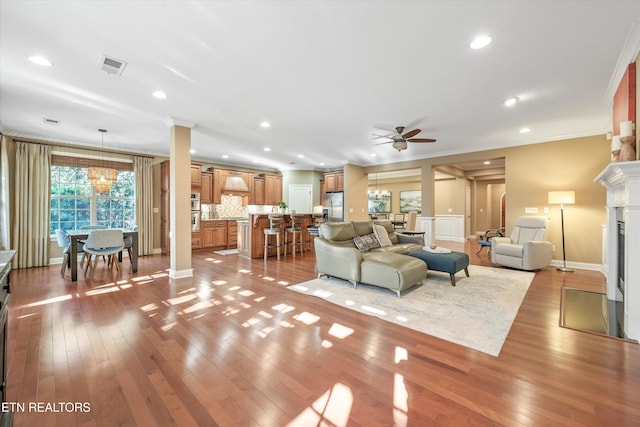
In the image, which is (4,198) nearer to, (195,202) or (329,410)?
(195,202)

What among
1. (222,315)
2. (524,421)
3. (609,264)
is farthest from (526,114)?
(222,315)

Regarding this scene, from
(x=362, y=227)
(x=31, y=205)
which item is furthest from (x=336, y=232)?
(x=31, y=205)

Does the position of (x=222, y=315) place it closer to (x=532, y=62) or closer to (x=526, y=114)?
(x=532, y=62)

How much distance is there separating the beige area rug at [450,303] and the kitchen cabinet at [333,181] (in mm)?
5433

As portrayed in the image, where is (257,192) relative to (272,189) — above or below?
below

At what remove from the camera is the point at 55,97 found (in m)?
3.80

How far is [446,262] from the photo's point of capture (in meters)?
4.25

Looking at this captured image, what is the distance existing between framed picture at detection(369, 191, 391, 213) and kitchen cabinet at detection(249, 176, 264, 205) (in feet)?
17.2

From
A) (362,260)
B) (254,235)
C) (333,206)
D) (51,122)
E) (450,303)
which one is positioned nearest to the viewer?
(450,303)

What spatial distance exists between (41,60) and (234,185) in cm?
608

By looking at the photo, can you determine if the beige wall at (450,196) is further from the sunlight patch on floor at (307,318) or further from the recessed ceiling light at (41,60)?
the recessed ceiling light at (41,60)

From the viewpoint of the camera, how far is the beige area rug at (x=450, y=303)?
2.67 metres

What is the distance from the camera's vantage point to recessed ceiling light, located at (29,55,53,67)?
2.80m

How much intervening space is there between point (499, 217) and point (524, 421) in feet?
38.0
